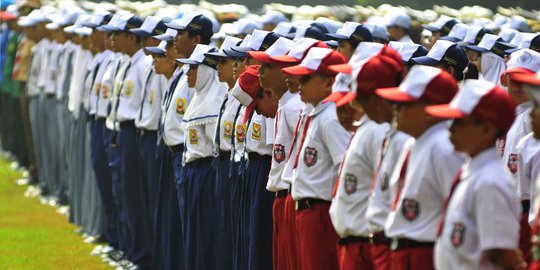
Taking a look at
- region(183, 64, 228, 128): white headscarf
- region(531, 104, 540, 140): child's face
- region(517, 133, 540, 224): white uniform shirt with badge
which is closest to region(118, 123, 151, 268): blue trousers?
region(183, 64, 228, 128): white headscarf

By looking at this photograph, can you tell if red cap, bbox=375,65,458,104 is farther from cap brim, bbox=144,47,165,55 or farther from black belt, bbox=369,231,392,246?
cap brim, bbox=144,47,165,55

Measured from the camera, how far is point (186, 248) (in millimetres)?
12828

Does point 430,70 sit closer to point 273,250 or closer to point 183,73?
point 273,250

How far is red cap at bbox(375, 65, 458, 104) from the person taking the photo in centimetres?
768

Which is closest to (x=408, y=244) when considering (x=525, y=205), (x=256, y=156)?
(x=525, y=205)

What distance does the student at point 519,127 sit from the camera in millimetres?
10039

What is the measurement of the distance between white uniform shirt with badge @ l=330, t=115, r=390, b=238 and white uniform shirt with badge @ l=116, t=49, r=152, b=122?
6.50 m

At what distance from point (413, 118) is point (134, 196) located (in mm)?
7692

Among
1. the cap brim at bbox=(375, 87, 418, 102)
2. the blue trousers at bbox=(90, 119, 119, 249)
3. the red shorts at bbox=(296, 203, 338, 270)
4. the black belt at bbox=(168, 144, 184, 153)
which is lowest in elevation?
the blue trousers at bbox=(90, 119, 119, 249)

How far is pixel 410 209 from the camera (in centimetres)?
762

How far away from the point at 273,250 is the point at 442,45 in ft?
6.34

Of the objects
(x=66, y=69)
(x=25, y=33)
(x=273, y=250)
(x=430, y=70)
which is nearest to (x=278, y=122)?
(x=273, y=250)

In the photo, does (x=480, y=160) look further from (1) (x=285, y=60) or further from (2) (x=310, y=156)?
(1) (x=285, y=60)

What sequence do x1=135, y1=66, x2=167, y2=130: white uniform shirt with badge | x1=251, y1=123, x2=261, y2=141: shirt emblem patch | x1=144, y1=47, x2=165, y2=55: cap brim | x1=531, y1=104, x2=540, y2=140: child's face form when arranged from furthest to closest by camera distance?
x1=135, y1=66, x2=167, y2=130: white uniform shirt with badge
x1=144, y1=47, x2=165, y2=55: cap brim
x1=251, y1=123, x2=261, y2=141: shirt emblem patch
x1=531, y1=104, x2=540, y2=140: child's face
